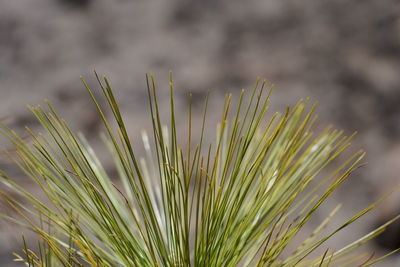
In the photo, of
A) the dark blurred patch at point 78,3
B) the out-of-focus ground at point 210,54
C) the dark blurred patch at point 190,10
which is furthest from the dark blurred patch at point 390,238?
the dark blurred patch at point 78,3

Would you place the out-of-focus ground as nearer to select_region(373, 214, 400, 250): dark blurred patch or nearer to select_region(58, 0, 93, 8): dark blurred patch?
select_region(58, 0, 93, 8): dark blurred patch

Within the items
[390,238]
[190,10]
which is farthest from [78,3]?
[390,238]

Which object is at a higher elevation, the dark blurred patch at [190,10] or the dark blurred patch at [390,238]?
the dark blurred patch at [190,10]

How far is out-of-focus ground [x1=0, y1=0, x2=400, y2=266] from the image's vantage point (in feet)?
4.53

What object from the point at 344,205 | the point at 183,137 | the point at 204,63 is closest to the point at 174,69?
the point at 204,63

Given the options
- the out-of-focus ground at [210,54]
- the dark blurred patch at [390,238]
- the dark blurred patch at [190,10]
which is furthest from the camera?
the dark blurred patch at [190,10]

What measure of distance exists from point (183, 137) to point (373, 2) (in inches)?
24.1

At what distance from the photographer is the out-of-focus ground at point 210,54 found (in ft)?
4.53

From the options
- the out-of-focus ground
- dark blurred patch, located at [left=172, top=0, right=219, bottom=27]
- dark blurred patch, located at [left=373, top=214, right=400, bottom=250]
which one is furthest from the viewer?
dark blurred patch, located at [left=172, top=0, right=219, bottom=27]

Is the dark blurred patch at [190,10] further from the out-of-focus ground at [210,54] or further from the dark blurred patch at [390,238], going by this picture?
the dark blurred patch at [390,238]

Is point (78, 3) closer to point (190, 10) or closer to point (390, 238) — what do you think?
point (190, 10)

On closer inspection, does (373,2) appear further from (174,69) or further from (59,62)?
A: (59,62)

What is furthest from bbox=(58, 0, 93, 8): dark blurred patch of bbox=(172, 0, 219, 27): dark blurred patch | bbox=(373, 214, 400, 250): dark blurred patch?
bbox=(373, 214, 400, 250): dark blurred patch

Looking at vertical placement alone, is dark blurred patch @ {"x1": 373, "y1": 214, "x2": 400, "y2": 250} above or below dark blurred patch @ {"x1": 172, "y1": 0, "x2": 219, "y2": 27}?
below
